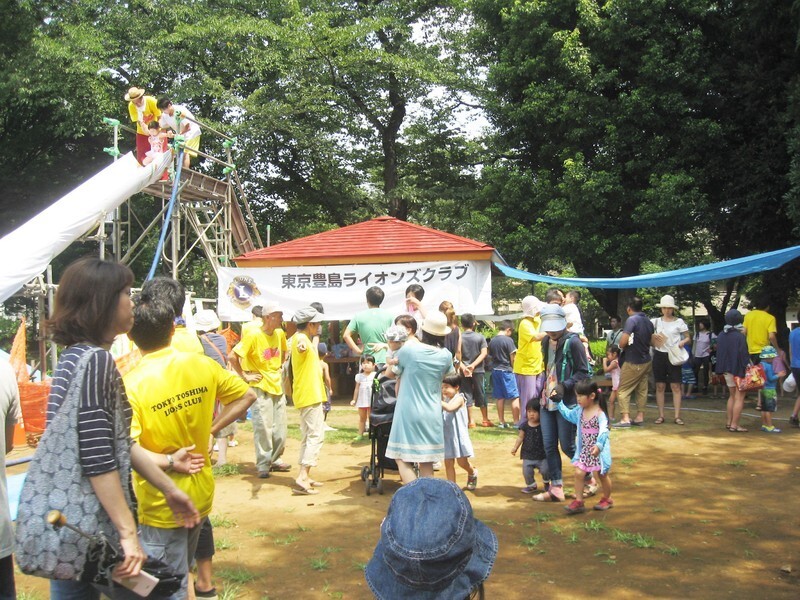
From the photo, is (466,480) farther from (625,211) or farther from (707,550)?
(625,211)

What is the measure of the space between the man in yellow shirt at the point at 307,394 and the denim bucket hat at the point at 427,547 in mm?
4899

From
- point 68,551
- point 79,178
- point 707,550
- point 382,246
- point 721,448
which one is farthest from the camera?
point 79,178

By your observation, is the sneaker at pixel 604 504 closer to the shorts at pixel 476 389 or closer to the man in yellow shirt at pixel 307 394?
the man in yellow shirt at pixel 307 394

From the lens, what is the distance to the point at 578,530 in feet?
18.2

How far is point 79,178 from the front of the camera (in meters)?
21.8

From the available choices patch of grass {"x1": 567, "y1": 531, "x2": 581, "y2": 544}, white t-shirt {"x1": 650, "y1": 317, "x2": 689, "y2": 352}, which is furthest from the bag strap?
white t-shirt {"x1": 650, "y1": 317, "x2": 689, "y2": 352}

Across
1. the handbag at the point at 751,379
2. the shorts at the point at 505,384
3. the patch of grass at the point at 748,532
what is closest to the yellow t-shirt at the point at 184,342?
the patch of grass at the point at 748,532

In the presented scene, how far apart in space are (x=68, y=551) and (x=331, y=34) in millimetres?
18649

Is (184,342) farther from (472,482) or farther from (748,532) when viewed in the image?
(748,532)

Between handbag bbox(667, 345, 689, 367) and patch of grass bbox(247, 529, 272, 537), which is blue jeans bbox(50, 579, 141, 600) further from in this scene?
handbag bbox(667, 345, 689, 367)

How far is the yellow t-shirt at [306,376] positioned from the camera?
6785mm

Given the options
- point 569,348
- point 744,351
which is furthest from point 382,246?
point 569,348

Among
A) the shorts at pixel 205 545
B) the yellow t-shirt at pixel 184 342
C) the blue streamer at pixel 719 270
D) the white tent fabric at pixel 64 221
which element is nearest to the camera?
the shorts at pixel 205 545

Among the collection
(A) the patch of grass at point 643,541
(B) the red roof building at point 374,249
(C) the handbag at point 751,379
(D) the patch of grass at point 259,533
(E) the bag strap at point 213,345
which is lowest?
(D) the patch of grass at point 259,533
